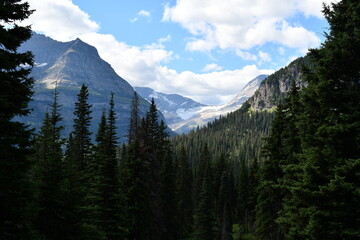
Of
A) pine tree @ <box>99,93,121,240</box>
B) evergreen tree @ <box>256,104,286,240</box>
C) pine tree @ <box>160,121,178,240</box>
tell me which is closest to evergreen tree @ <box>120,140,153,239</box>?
pine tree @ <box>99,93,121,240</box>

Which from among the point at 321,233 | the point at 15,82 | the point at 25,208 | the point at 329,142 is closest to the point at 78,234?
the point at 25,208

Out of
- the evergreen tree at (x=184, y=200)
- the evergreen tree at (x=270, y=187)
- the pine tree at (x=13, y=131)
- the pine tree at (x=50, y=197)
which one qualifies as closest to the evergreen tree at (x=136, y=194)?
the pine tree at (x=50, y=197)

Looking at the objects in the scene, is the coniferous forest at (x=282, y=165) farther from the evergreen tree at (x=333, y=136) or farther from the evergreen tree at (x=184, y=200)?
the evergreen tree at (x=184, y=200)

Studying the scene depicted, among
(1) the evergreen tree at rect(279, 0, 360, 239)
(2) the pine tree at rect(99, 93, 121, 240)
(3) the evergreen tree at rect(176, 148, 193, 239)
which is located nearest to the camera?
(1) the evergreen tree at rect(279, 0, 360, 239)

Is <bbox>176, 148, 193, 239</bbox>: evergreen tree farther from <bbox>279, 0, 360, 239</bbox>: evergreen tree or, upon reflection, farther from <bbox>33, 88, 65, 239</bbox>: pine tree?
<bbox>279, 0, 360, 239</bbox>: evergreen tree

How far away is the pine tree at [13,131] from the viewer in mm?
12102

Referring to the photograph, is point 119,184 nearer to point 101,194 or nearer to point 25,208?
point 101,194

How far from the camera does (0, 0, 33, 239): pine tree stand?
12102mm

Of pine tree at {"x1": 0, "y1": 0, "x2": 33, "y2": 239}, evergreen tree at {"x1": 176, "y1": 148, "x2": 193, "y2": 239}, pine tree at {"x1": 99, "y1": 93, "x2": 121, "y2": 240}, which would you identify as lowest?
evergreen tree at {"x1": 176, "y1": 148, "x2": 193, "y2": 239}

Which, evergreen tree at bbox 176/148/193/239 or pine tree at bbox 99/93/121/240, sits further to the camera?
evergreen tree at bbox 176/148/193/239

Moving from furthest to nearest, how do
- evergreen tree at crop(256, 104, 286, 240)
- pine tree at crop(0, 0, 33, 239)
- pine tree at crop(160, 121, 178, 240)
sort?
pine tree at crop(160, 121, 178, 240)
evergreen tree at crop(256, 104, 286, 240)
pine tree at crop(0, 0, 33, 239)

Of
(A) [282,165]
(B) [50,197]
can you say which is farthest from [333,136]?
(B) [50,197]

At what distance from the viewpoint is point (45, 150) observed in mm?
22438

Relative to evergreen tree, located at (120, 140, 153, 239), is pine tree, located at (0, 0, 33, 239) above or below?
above
